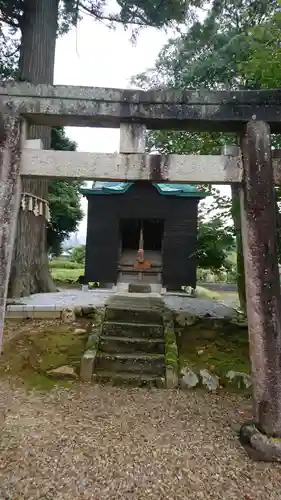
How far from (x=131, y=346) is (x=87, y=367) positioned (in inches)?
35.7

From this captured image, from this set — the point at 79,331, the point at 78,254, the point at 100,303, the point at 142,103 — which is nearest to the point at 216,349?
the point at 79,331

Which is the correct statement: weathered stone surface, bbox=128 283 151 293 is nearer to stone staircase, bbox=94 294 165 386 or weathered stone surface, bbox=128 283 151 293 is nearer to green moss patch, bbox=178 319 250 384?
stone staircase, bbox=94 294 165 386

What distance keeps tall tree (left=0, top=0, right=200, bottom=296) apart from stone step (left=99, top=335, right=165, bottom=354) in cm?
415

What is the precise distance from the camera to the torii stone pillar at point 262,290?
3715 mm

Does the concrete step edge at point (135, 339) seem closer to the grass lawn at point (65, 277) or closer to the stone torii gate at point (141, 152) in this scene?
the stone torii gate at point (141, 152)

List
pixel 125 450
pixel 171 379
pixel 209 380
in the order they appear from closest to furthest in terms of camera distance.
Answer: pixel 125 450 < pixel 171 379 < pixel 209 380

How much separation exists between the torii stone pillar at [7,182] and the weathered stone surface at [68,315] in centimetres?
328

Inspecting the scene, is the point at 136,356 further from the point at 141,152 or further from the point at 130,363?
the point at 141,152

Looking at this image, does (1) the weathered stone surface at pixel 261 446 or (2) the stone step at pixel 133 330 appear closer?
(1) the weathered stone surface at pixel 261 446

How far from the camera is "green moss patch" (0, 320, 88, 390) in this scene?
5.79 metres

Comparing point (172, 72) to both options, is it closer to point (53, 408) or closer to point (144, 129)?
point (144, 129)

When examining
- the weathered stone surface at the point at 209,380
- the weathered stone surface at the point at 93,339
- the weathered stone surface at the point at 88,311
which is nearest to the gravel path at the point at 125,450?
the weathered stone surface at the point at 209,380

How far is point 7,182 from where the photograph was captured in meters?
4.00

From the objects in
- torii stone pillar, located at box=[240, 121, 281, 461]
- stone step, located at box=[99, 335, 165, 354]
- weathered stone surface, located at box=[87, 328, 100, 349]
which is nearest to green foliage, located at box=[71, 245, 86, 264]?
weathered stone surface, located at box=[87, 328, 100, 349]
